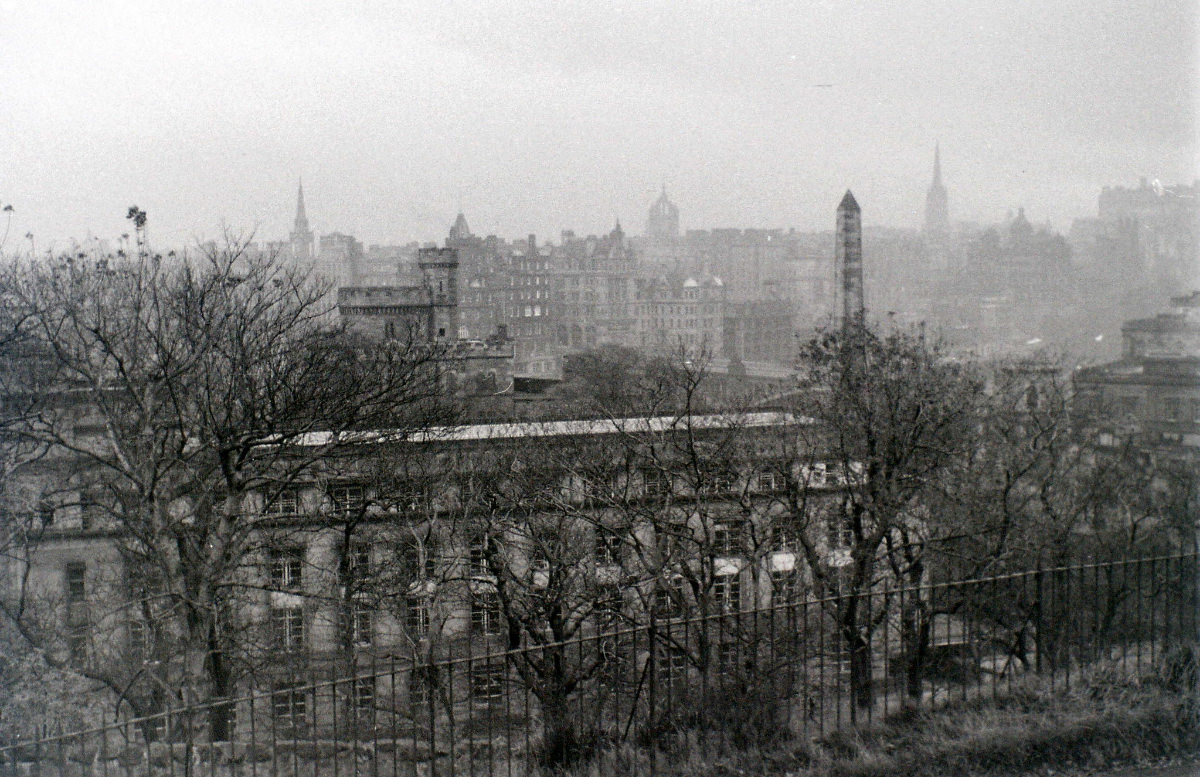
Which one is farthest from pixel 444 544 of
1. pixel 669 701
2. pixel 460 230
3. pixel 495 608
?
pixel 460 230

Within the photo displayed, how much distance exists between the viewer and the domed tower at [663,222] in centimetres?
7362

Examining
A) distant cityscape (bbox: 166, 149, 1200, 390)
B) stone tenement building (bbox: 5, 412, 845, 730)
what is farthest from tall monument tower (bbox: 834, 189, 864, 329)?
stone tenement building (bbox: 5, 412, 845, 730)

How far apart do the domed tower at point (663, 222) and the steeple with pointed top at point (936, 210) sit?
20929mm

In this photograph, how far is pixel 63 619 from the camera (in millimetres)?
12734

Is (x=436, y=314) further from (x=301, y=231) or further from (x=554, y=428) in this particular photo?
(x=554, y=428)

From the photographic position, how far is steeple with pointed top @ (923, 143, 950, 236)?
180 feet

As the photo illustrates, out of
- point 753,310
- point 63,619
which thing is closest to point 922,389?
point 63,619

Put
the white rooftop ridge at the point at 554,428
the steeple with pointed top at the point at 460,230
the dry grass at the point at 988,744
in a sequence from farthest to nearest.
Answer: the steeple with pointed top at the point at 460,230
the white rooftop ridge at the point at 554,428
the dry grass at the point at 988,744

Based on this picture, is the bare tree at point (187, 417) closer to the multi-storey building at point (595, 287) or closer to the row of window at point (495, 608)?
the row of window at point (495, 608)

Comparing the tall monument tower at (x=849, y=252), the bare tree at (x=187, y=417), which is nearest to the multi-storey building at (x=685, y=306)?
the tall monument tower at (x=849, y=252)

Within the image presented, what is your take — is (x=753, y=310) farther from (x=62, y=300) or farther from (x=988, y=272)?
(x=62, y=300)

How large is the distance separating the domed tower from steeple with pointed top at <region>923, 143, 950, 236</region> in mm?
20929

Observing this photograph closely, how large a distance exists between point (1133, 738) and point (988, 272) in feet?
160

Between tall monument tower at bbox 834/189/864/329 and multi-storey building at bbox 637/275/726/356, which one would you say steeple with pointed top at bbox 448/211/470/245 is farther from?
tall monument tower at bbox 834/189/864/329
